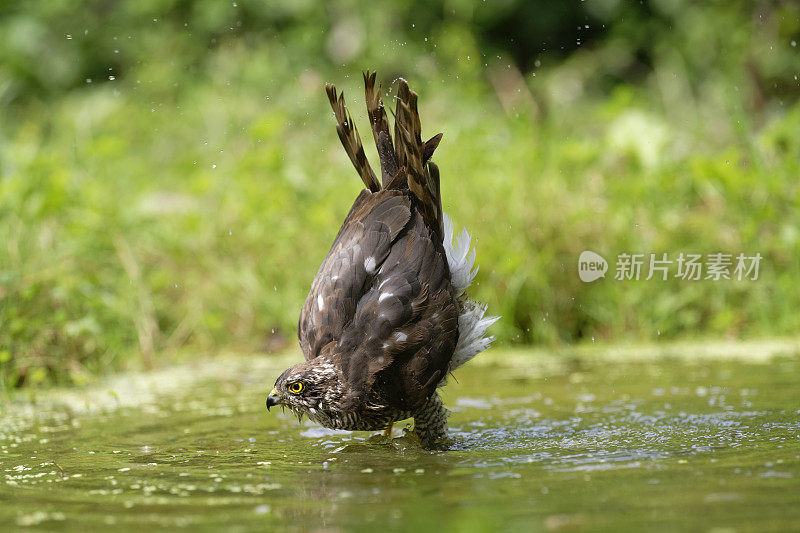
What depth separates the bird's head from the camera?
12.5 feet

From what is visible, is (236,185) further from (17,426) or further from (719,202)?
(719,202)

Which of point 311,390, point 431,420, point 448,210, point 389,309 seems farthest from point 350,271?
point 448,210

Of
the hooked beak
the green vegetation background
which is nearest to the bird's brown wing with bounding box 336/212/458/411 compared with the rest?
the hooked beak

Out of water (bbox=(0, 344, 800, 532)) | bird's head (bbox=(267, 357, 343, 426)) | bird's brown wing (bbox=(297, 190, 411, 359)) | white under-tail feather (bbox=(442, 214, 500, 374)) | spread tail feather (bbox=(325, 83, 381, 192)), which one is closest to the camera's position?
water (bbox=(0, 344, 800, 532))

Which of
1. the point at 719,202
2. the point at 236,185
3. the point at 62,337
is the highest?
the point at 236,185

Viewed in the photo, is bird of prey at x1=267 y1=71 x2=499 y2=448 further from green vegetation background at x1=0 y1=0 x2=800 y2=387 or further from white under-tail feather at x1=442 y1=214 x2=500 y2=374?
green vegetation background at x1=0 y1=0 x2=800 y2=387

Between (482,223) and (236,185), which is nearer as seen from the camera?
(482,223)

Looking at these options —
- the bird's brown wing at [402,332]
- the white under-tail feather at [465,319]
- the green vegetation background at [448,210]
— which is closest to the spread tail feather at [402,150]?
the white under-tail feather at [465,319]

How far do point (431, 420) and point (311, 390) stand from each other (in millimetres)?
596

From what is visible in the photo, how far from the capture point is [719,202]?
652 cm

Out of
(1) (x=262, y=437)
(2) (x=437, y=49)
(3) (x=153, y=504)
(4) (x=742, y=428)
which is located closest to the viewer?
(3) (x=153, y=504)

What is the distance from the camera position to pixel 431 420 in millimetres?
4105

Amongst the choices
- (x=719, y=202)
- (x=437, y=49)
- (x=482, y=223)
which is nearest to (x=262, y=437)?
(x=482, y=223)

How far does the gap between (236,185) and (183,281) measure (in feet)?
2.76
